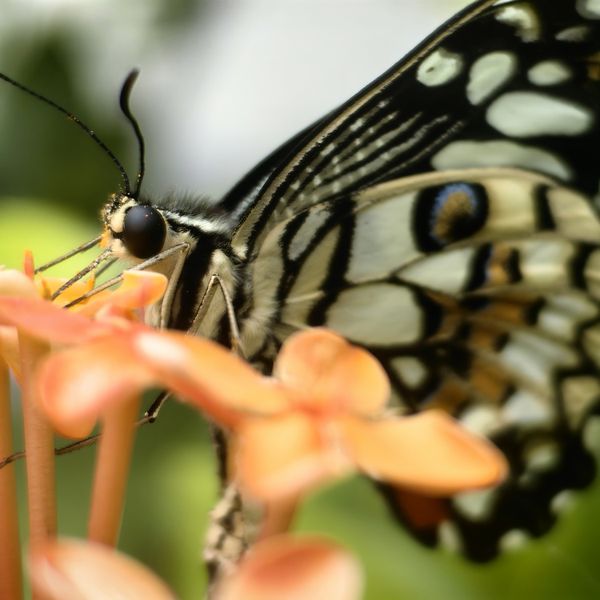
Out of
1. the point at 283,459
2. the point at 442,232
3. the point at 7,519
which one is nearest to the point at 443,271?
the point at 442,232

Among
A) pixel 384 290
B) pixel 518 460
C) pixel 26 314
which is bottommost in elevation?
pixel 518 460

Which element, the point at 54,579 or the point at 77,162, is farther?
the point at 77,162

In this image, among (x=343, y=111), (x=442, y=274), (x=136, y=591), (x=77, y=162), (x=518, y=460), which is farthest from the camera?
(x=77, y=162)

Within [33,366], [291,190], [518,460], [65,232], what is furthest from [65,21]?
[33,366]

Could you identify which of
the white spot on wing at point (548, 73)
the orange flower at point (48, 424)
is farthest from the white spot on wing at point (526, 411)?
the orange flower at point (48, 424)

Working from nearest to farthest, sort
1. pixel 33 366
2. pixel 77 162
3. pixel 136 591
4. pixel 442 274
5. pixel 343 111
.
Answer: pixel 136 591
pixel 33 366
pixel 343 111
pixel 442 274
pixel 77 162

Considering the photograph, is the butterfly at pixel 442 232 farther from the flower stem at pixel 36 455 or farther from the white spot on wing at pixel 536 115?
the flower stem at pixel 36 455

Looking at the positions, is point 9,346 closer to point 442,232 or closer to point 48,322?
point 48,322

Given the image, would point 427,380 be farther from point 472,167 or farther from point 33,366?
point 33,366

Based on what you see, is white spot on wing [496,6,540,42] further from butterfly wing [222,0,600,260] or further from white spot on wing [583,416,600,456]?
white spot on wing [583,416,600,456]

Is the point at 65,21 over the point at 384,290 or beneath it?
over
